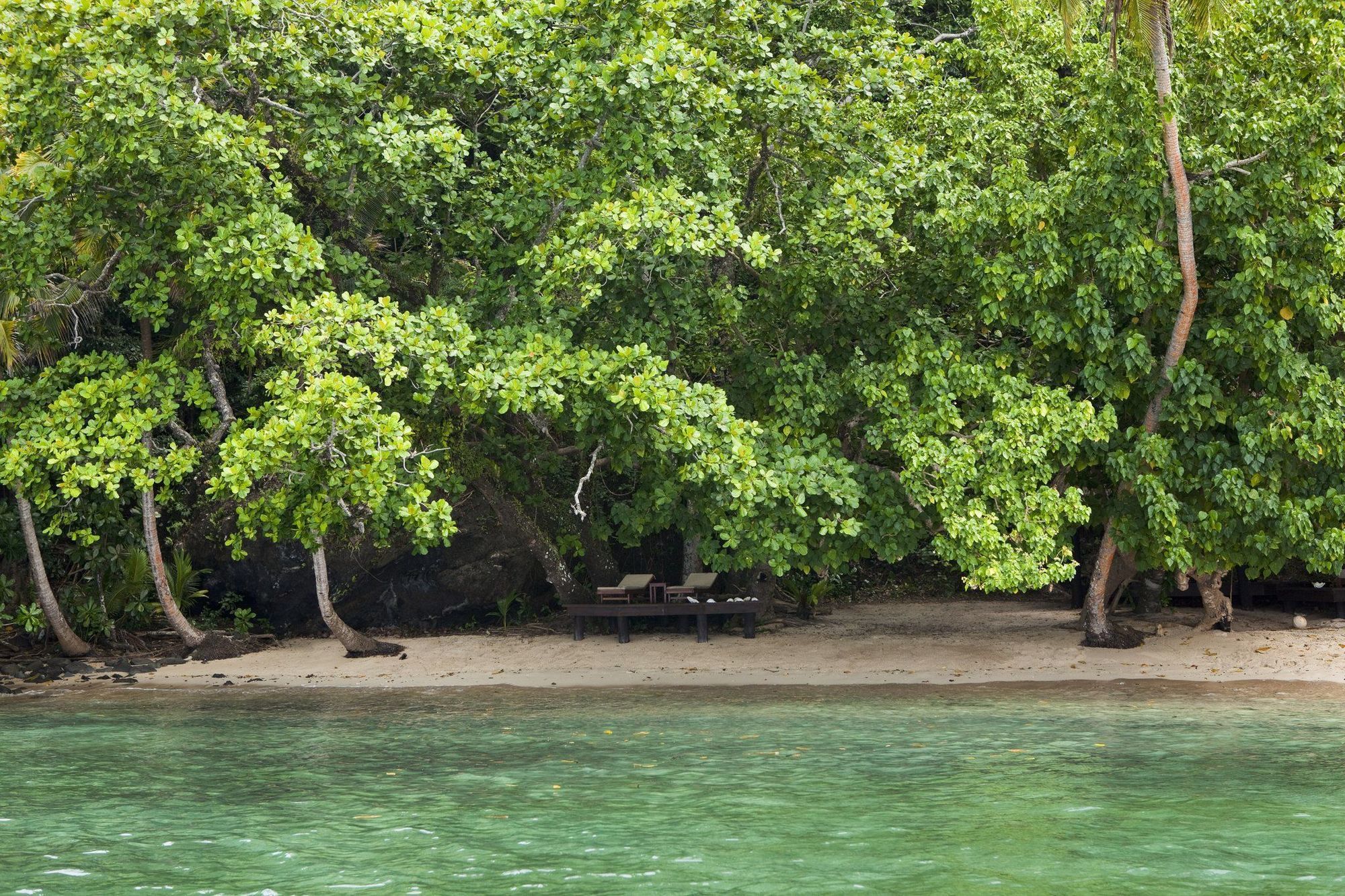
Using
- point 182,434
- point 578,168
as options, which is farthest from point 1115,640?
point 182,434

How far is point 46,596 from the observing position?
58.6 feet

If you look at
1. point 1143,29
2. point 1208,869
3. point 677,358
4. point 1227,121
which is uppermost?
point 1143,29

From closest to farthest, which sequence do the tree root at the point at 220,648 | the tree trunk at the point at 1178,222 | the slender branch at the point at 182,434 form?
the tree trunk at the point at 1178,222
the slender branch at the point at 182,434
the tree root at the point at 220,648

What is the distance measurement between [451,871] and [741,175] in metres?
10.3

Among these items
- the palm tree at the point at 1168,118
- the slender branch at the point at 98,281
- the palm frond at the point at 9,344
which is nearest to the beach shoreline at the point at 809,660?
the palm tree at the point at 1168,118

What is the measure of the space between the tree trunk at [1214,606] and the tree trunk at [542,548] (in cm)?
764

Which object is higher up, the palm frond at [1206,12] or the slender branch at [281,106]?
the palm frond at [1206,12]

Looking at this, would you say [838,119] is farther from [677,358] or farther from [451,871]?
[451,871]

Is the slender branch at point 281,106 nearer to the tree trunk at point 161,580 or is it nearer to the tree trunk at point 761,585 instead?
the tree trunk at point 161,580

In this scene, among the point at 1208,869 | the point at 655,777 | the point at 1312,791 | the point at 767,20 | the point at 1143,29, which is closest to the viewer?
the point at 1208,869

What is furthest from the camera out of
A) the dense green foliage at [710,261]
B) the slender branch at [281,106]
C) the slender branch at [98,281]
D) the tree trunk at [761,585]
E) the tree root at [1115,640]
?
the tree trunk at [761,585]

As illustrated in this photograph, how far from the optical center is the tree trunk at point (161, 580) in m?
17.6

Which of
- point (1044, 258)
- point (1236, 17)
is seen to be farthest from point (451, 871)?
point (1236, 17)

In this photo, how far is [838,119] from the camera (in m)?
15.0
